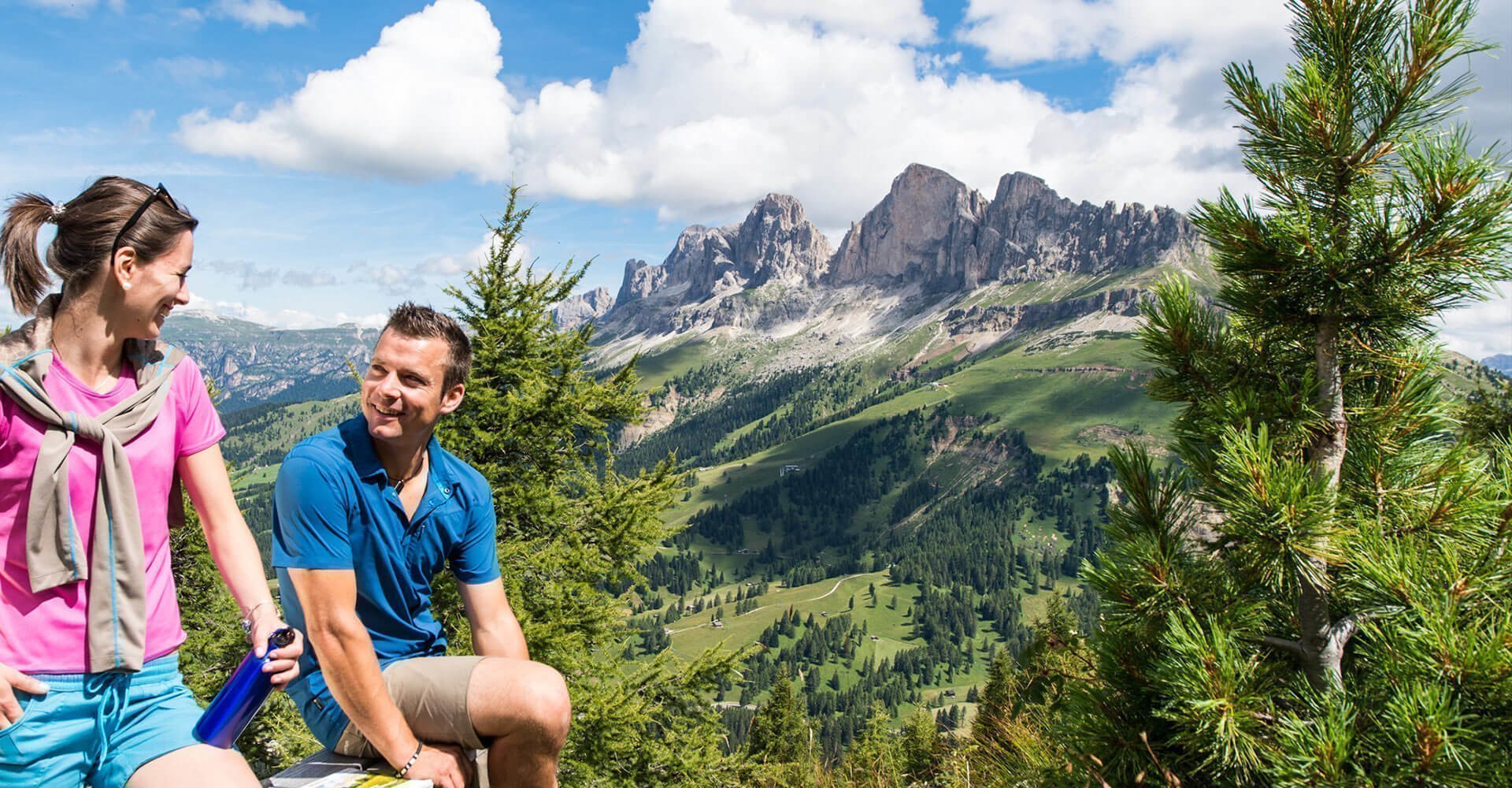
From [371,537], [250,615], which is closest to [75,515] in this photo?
[250,615]

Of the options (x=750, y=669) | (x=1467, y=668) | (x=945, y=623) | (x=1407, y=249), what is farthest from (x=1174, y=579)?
(x=945, y=623)

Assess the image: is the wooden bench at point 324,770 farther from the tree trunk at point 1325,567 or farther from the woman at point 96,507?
the tree trunk at point 1325,567

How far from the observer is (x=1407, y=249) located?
3.20 metres

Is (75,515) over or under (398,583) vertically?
over

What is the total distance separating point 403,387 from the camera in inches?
143

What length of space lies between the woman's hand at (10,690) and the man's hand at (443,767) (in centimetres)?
140

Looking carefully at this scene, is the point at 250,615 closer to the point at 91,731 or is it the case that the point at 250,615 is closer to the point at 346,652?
the point at 346,652

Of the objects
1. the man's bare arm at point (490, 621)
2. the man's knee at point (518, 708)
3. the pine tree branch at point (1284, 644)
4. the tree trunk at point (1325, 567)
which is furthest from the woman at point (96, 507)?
the tree trunk at point (1325, 567)

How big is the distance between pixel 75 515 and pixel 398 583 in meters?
1.30

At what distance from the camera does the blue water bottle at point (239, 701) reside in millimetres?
3092

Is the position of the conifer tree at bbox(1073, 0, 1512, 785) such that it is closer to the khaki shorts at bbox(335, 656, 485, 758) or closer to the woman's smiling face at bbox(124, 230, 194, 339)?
the khaki shorts at bbox(335, 656, 485, 758)

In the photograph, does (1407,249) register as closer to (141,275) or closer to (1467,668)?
(1467,668)

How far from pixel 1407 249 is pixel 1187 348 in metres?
0.92

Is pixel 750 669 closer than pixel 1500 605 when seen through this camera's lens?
No
